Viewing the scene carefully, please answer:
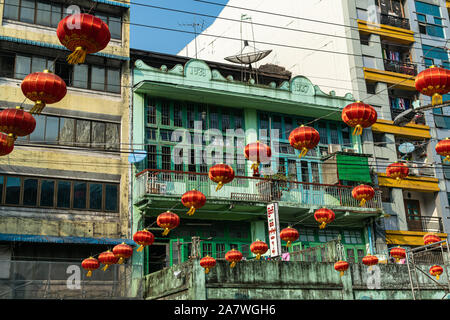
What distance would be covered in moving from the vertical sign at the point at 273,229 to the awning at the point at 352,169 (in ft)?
16.7

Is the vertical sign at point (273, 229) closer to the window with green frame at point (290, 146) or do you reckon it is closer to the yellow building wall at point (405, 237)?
the window with green frame at point (290, 146)

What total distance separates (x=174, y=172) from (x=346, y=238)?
9.76 m

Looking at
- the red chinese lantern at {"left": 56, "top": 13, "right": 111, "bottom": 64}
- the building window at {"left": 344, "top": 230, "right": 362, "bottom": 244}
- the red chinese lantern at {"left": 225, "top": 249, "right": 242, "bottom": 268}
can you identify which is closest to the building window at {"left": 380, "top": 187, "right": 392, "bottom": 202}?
the building window at {"left": 344, "top": 230, "right": 362, "bottom": 244}

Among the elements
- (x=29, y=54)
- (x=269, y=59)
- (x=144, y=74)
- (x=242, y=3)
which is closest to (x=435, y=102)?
(x=144, y=74)

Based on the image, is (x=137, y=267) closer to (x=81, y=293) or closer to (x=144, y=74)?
(x=81, y=293)

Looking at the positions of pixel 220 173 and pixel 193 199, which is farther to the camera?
pixel 193 199

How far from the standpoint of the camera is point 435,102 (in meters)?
14.2

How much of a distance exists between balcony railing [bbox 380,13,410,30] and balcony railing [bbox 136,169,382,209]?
11.2 metres

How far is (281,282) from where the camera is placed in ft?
69.3

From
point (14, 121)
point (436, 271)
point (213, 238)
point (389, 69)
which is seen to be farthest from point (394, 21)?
point (14, 121)

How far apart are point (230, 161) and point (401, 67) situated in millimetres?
13123

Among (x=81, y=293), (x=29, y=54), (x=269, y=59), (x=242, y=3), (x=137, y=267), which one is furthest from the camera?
(x=242, y=3)

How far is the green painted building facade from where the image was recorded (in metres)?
24.1

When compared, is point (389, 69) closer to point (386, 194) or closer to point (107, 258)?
point (386, 194)
